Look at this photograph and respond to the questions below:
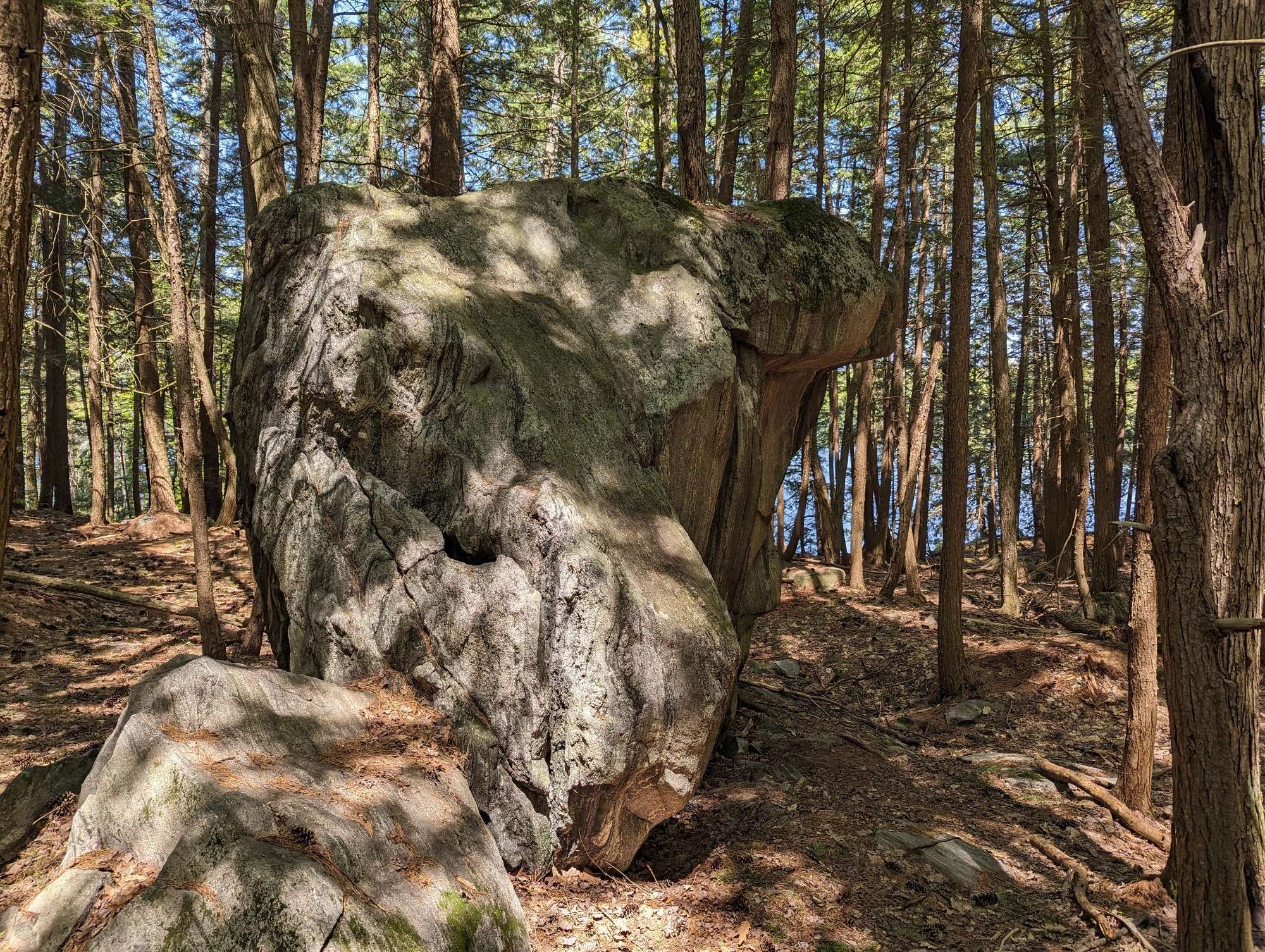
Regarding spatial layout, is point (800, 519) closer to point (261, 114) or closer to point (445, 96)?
point (445, 96)

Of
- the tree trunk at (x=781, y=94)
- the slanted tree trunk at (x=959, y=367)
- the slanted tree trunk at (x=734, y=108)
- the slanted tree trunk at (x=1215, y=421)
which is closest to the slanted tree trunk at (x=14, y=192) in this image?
the slanted tree trunk at (x=1215, y=421)

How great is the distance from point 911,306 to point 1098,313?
8739mm

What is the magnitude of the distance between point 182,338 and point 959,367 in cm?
882

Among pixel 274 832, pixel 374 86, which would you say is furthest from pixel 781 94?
pixel 274 832

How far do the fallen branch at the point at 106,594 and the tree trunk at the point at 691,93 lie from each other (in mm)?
8002

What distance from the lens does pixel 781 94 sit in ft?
33.5

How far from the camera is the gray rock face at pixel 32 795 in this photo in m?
4.40

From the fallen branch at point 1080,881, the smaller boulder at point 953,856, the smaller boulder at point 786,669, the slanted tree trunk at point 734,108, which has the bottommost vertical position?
the fallen branch at point 1080,881

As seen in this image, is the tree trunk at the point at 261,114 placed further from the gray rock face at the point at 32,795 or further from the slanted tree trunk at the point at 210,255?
the slanted tree trunk at the point at 210,255

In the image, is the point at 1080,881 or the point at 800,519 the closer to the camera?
the point at 1080,881

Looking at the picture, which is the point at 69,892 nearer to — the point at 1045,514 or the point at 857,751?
the point at 857,751

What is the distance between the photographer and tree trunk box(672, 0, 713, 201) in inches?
356

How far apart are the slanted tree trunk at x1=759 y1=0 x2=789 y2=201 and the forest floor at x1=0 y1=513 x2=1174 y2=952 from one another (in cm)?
667

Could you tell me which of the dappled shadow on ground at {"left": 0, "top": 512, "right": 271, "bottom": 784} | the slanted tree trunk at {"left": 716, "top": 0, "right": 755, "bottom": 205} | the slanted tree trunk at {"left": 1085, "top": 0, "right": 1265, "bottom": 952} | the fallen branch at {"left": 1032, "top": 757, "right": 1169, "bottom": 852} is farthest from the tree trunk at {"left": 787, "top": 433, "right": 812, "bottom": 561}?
the slanted tree trunk at {"left": 1085, "top": 0, "right": 1265, "bottom": 952}
